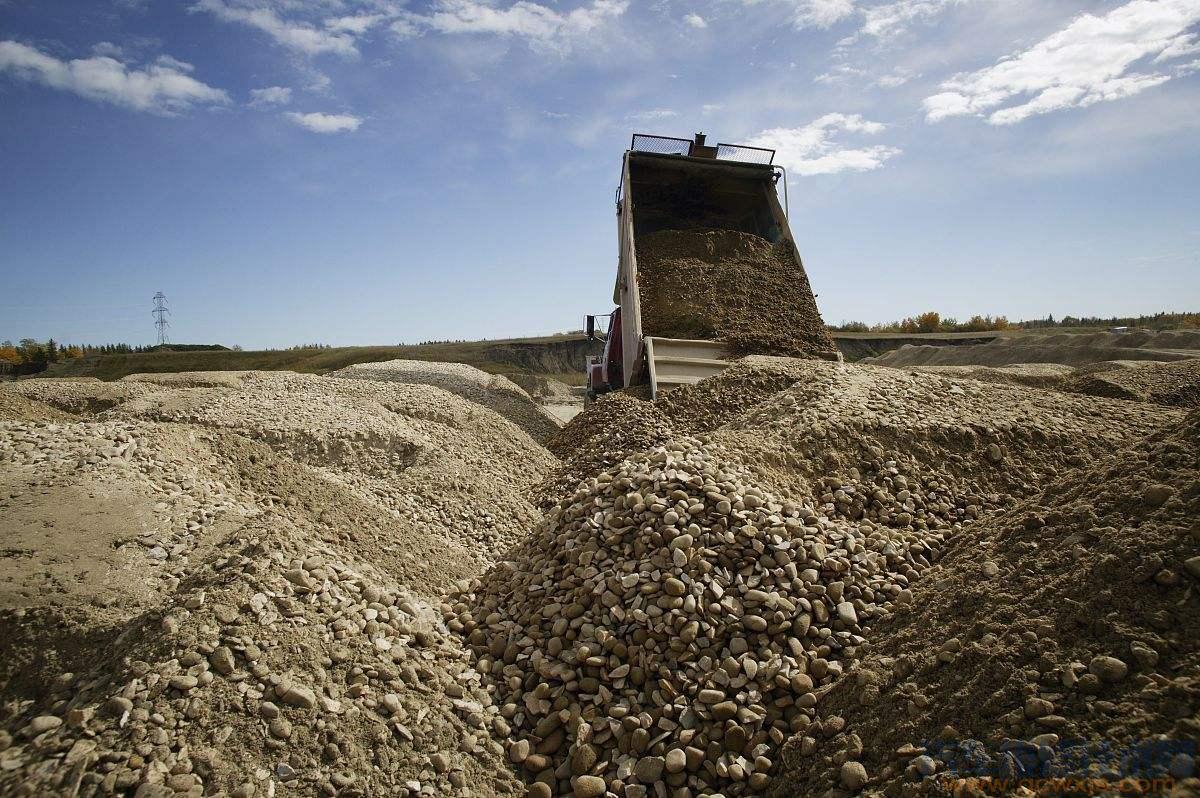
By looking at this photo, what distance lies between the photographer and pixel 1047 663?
205 centimetres

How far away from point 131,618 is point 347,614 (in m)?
0.89

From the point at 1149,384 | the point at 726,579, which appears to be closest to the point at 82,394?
the point at 726,579

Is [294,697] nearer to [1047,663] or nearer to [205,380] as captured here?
[1047,663]

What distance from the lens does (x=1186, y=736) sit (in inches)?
64.1

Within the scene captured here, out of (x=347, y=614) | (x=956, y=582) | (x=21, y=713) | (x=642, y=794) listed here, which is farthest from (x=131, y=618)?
(x=956, y=582)

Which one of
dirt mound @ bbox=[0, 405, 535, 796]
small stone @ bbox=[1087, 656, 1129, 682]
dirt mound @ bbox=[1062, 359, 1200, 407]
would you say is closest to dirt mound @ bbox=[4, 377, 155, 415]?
dirt mound @ bbox=[0, 405, 535, 796]

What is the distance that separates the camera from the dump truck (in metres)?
7.05

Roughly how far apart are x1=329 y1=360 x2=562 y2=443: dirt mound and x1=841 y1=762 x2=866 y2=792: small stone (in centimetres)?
644

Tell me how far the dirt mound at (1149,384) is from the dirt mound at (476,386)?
644 cm

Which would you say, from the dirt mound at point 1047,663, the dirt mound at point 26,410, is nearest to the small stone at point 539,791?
the dirt mound at point 1047,663

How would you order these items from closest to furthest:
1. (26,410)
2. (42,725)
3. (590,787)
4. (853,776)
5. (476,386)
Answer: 1. (853,776)
2. (42,725)
3. (590,787)
4. (26,410)
5. (476,386)

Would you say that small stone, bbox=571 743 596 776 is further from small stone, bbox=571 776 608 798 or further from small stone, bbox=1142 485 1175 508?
small stone, bbox=1142 485 1175 508

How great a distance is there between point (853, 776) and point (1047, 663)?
71 centimetres

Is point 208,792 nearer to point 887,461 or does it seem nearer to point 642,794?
point 642,794
